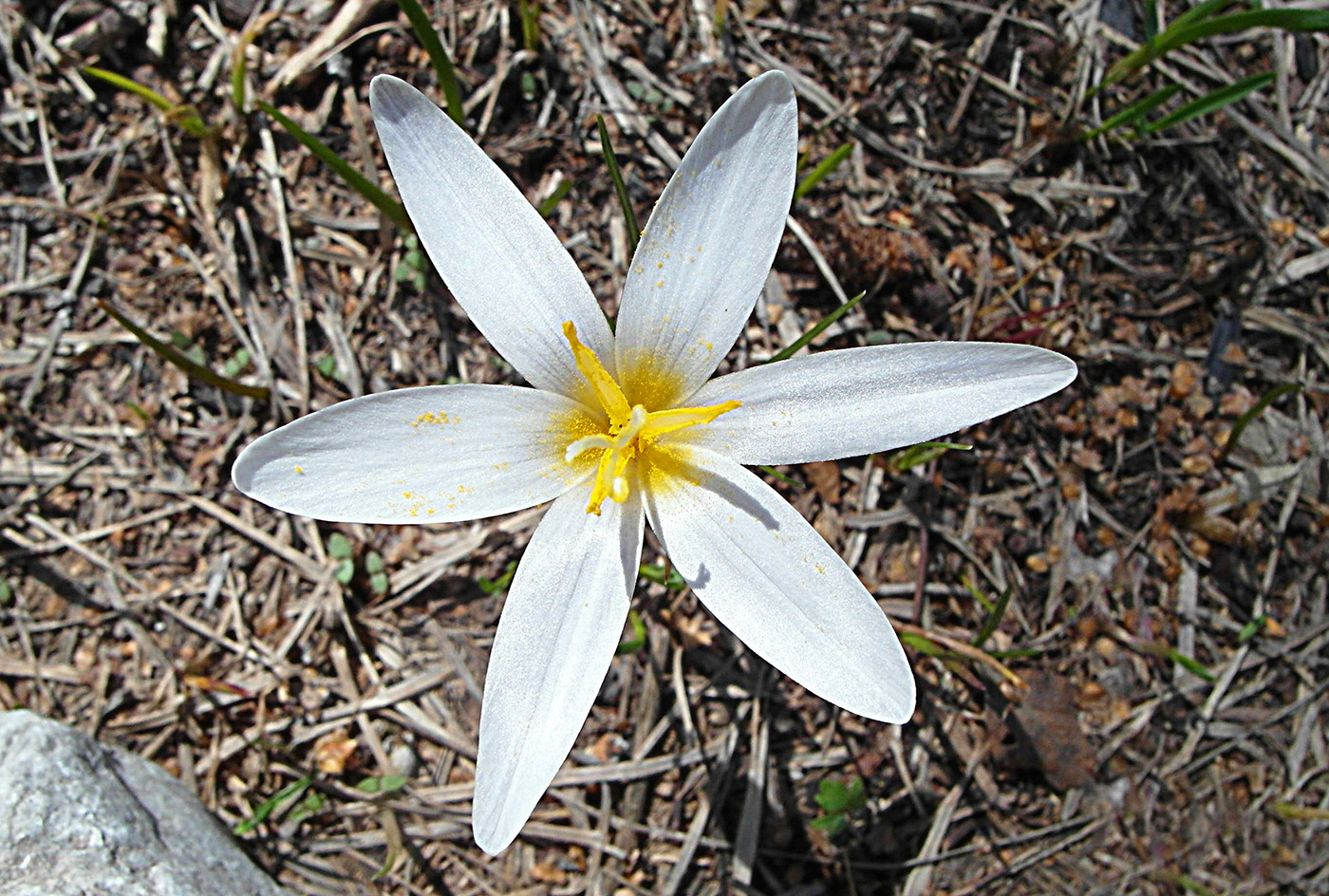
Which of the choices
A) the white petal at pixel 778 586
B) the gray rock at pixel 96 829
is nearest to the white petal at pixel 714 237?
the white petal at pixel 778 586

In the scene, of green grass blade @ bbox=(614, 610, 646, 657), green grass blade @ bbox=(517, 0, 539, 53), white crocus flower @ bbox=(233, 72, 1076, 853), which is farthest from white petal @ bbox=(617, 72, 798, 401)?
green grass blade @ bbox=(517, 0, 539, 53)

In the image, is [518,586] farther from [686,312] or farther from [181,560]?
[181,560]

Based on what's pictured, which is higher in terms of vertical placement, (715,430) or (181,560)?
(715,430)

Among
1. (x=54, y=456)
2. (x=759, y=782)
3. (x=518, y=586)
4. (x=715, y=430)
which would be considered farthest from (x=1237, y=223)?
(x=54, y=456)

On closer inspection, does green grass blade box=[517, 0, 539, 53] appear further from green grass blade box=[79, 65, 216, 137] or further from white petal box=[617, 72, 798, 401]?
white petal box=[617, 72, 798, 401]

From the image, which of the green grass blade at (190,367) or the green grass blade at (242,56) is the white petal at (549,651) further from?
the green grass blade at (242,56)

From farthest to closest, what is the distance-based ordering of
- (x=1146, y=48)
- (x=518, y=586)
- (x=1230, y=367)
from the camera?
(x=1230, y=367), (x=1146, y=48), (x=518, y=586)

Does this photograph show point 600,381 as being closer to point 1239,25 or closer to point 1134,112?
point 1134,112
